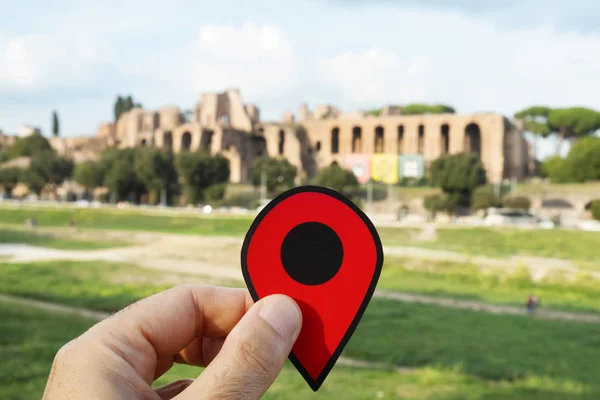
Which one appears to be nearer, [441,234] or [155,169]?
[441,234]

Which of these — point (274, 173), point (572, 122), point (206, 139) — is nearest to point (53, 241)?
point (274, 173)

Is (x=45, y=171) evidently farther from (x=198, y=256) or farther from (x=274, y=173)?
(x=198, y=256)

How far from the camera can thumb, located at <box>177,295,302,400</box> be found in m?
1.46

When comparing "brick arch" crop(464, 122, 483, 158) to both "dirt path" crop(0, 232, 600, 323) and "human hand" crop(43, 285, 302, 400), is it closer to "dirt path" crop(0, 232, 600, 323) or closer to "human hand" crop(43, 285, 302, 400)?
"dirt path" crop(0, 232, 600, 323)

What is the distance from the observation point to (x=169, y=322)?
1.65m

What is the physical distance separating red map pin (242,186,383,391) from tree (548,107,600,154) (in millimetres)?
65185

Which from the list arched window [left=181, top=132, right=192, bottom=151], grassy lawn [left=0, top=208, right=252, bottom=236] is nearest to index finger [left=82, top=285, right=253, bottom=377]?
grassy lawn [left=0, top=208, right=252, bottom=236]

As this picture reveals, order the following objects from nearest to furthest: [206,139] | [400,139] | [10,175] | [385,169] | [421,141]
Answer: [385,169] < [10,175] < [421,141] < [400,139] < [206,139]

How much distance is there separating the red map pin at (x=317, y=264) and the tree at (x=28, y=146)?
250ft

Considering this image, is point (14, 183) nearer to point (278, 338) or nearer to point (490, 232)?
point (490, 232)

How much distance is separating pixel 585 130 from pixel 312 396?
206 feet

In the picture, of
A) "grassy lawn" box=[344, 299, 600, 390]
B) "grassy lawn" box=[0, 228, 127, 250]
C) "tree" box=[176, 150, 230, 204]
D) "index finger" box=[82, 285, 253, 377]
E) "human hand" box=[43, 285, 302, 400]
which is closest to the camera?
"human hand" box=[43, 285, 302, 400]

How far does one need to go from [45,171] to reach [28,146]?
67.8 feet

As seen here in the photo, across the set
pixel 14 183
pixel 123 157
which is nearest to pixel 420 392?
pixel 123 157
